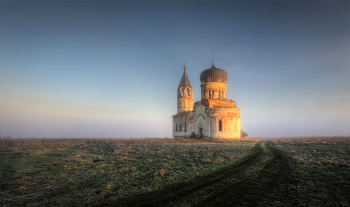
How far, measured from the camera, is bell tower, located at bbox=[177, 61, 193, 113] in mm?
39875

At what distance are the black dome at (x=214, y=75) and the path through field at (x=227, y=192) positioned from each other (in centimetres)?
2738

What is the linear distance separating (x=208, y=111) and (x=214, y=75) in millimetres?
7762

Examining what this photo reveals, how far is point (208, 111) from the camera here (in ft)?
102

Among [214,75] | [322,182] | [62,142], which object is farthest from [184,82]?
[322,182]

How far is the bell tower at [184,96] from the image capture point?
39875mm

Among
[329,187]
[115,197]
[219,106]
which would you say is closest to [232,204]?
[115,197]

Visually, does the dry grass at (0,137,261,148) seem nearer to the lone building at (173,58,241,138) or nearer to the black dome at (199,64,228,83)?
the lone building at (173,58,241,138)

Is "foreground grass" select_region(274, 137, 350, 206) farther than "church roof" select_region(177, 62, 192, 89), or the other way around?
"church roof" select_region(177, 62, 192, 89)

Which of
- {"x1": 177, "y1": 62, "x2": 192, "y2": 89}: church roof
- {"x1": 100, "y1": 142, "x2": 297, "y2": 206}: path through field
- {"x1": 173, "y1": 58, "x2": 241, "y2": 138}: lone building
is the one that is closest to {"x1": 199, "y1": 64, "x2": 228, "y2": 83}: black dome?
{"x1": 173, "y1": 58, "x2": 241, "y2": 138}: lone building

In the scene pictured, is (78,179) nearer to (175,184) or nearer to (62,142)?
(175,184)

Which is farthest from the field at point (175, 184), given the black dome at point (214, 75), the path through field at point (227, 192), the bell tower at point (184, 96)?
the bell tower at point (184, 96)

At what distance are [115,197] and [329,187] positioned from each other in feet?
24.6

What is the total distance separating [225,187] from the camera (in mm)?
6449

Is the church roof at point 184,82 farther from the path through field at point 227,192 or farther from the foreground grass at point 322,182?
the path through field at point 227,192
